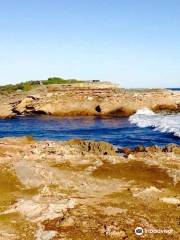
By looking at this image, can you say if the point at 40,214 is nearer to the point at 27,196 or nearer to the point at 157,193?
the point at 27,196

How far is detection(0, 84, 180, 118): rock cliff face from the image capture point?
8175 cm

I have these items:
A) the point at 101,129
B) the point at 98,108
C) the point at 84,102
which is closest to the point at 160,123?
the point at 101,129

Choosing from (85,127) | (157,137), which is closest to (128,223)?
(157,137)

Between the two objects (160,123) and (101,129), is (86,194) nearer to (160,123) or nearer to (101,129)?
(101,129)

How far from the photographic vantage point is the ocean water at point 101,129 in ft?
165

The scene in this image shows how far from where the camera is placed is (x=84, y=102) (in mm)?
83688

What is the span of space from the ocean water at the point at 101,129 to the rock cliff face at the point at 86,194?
1574cm

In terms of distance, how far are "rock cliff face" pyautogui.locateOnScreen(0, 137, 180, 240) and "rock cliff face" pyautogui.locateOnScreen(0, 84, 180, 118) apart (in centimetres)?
4725

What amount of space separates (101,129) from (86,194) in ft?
127

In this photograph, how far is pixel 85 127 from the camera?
6381 cm

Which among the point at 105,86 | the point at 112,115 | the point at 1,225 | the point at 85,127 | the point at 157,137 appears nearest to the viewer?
the point at 1,225

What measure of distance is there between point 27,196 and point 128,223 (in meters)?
6.04

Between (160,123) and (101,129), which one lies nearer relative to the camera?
(101,129)

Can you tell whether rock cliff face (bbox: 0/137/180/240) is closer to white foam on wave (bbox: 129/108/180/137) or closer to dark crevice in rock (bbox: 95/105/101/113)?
white foam on wave (bbox: 129/108/180/137)
